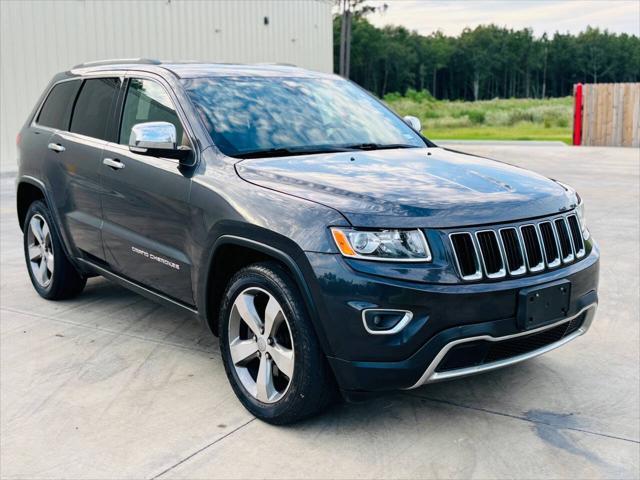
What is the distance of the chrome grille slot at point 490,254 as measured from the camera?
3418mm

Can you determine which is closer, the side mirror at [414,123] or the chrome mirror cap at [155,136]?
the chrome mirror cap at [155,136]

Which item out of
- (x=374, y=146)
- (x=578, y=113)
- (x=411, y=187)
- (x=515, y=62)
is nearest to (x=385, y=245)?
(x=411, y=187)

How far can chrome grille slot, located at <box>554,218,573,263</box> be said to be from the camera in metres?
3.79

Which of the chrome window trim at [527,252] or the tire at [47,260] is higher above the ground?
the chrome window trim at [527,252]

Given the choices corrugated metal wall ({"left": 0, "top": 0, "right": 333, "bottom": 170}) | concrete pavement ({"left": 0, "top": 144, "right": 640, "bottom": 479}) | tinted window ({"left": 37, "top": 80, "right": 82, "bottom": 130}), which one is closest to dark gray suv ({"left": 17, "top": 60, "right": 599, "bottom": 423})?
concrete pavement ({"left": 0, "top": 144, "right": 640, "bottom": 479})

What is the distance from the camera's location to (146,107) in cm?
487

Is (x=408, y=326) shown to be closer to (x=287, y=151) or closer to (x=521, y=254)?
(x=521, y=254)

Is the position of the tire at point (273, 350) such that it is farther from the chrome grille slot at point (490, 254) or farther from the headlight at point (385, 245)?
the chrome grille slot at point (490, 254)

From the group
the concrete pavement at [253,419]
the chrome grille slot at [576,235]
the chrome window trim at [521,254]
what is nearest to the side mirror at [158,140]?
the concrete pavement at [253,419]

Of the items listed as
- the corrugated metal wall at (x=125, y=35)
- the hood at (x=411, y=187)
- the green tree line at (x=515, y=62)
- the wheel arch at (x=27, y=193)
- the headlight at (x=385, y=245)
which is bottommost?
the wheel arch at (x=27, y=193)

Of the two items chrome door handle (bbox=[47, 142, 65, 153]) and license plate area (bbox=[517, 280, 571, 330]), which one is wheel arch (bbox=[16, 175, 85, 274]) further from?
license plate area (bbox=[517, 280, 571, 330])

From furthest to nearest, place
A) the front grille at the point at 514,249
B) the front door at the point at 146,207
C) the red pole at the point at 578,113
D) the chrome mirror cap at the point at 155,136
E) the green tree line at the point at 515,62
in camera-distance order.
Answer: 1. the green tree line at the point at 515,62
2. the red pole at the point at 578,113
3. the front door at the point at 146,207
4. the chrome mirror cap at the point at 155,136
5. the front grille at the point at 514,249

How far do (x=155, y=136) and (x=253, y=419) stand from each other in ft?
5.12

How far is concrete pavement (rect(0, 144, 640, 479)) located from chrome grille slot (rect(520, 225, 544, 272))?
0.81 meters
